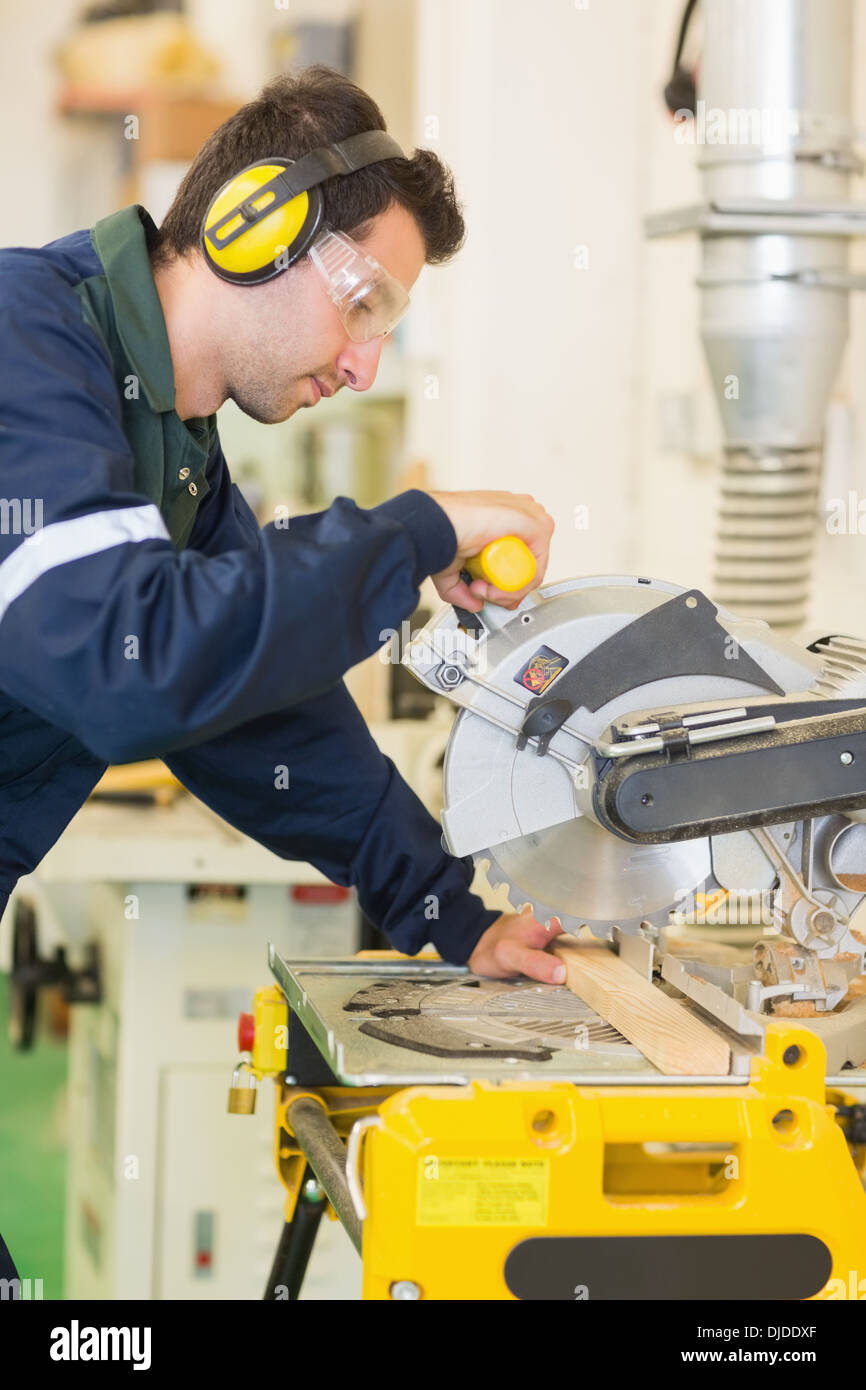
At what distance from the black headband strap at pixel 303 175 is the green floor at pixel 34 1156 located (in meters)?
2.21

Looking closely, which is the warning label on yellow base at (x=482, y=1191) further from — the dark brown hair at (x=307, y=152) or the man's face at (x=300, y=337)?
the dark brown hair at (x=307, y=152)

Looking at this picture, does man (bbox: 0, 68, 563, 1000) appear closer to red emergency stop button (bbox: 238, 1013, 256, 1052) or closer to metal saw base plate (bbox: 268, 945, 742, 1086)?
metal saw base plate (bbox: 268, 945, 742, 1086)

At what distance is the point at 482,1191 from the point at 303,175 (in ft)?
2.85

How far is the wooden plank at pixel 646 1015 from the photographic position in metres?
1.28

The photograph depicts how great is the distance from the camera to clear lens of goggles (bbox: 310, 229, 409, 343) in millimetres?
1417

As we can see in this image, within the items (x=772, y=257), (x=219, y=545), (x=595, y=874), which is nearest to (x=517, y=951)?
(x=595, y=874)

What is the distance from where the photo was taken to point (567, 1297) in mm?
1173

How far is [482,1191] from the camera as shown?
1.16m

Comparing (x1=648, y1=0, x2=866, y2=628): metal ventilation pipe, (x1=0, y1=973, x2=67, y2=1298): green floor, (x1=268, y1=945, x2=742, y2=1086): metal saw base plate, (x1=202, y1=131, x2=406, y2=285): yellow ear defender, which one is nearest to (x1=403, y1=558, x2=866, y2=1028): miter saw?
(x1=268, y1=945, x2=742, y2=1086): metal saw base plate

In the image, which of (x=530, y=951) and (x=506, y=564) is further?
(x=530, y=951)

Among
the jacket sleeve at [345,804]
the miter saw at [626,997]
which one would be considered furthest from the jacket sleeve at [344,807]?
the miter saw at [626,997]

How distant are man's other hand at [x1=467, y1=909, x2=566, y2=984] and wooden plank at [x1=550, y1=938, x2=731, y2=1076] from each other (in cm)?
2

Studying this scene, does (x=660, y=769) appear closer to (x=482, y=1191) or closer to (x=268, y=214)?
(x=482, y=1191)

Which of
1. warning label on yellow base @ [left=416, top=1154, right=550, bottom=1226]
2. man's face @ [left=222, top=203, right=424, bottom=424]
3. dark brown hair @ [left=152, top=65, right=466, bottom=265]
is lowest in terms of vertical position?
warning label on yellow base @ [left=416, top=1154, right=550, bottom=1226]
